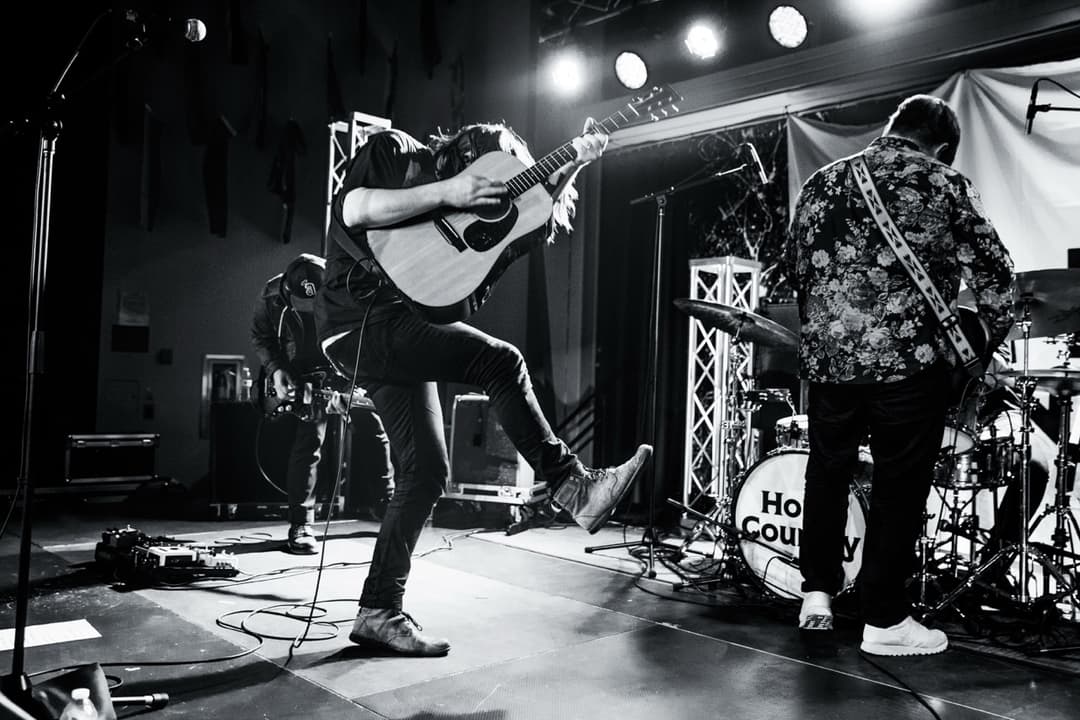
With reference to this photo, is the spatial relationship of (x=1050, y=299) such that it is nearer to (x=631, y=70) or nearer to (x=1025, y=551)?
(x=1025, y=551)

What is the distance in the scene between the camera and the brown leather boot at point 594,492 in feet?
8.45

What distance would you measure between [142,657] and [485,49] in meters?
6.96

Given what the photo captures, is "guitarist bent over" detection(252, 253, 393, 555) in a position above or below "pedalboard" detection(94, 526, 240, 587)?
above

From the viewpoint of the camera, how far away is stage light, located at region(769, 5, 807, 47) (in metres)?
5.75

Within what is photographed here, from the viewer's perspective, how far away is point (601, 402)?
7.49 meters

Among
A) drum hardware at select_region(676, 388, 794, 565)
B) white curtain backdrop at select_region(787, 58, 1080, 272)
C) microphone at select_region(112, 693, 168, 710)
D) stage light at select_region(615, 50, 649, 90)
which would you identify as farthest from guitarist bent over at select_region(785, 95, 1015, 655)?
stage light at select_region(615, 50, 649, 90)

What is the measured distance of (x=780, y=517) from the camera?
3.87 metres

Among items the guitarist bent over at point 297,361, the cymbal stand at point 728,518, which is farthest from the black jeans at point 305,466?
the cymbal stand at point 728,518

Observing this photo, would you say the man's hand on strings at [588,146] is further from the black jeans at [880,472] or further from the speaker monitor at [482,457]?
the speaker monitor at [482,457]

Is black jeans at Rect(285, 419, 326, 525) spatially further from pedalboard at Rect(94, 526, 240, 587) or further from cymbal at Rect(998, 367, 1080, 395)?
cymbal at Rect(998, 367, 1080, 395)

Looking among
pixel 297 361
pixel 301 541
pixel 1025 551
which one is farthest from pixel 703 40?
pixel 301 541

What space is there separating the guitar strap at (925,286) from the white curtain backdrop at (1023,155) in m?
2.38

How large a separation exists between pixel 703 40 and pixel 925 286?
4.00 m

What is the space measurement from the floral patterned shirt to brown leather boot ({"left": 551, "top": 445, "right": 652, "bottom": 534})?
899mm
